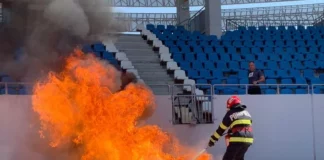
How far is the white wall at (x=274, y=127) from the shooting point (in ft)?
44.2

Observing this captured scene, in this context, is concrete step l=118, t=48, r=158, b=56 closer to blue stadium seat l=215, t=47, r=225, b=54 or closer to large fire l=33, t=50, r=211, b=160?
blue stadium seat l=215, t=47, r=225, b=54

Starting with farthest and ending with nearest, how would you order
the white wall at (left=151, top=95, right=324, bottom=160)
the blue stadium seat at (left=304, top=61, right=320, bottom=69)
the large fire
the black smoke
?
the blue stadium seat at (left=304, top=61, right=320, bottom=69) < the white wall at (left=151, top=95, right=324, bottom=160) < the black smoke < the large fire

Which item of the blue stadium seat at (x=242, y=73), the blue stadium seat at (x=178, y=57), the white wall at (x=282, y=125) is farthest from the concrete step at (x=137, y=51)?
the white wall at (x=282, y=125)

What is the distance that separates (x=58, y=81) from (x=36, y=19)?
1.40m

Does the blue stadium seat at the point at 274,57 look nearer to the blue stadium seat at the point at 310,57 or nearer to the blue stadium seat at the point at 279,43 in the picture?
the blue stadium seat at the point at 310,57

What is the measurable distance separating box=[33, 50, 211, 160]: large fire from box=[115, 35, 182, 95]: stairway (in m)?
3.17

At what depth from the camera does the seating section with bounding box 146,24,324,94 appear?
52.2 feet

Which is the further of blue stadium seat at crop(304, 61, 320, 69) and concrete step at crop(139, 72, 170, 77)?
blue stadium seat at crop(304, 61, 320, 69)

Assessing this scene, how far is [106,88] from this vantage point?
421 inches

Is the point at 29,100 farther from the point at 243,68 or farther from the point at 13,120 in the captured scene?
the point at 243,68

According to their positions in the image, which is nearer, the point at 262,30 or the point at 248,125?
the point at 248,125

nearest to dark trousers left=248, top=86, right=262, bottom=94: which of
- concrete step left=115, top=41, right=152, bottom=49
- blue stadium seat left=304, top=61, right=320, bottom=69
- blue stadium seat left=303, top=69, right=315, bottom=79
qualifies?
blue stadium seat left=303, top=69, right=315, bottom=79

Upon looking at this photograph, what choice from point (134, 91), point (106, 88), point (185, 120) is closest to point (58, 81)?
point (106, 88)

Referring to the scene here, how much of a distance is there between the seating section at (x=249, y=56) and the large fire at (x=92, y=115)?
4650mm
